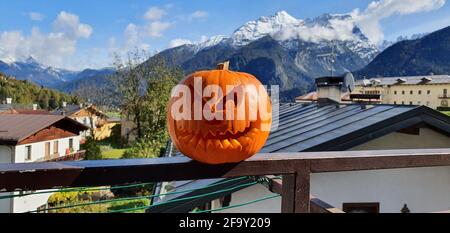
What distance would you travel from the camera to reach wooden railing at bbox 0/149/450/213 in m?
0.81

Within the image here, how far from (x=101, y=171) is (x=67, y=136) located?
25285mm

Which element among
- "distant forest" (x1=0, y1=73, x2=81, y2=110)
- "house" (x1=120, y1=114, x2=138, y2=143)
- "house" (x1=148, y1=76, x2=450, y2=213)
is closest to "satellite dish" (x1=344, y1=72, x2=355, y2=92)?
"house" (x1=148, y1=76, x2=450, y2=213)

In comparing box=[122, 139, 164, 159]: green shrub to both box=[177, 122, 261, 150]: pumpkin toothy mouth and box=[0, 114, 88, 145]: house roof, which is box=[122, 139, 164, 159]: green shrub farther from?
box=[177, 122, 261, 150]: pumpkin toothy mouth

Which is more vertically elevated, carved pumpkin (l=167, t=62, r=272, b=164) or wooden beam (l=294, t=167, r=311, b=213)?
carved pumpkin (l=167, t=62, r=272, b=164)

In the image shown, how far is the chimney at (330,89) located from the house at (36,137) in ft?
45.8

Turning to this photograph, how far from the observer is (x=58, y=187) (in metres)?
0.82

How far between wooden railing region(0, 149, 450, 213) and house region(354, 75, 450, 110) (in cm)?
5268

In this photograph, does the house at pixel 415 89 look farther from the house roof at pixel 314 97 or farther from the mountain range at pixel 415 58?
the mountain range at pixel 415 58

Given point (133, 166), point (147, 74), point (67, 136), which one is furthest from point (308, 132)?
point (147, 74)

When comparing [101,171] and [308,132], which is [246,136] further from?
Result: [308,132]

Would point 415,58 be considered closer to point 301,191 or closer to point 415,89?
point 415,89

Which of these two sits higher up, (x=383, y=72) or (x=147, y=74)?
(x=383, y=72)

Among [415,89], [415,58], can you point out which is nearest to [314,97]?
[415,89]

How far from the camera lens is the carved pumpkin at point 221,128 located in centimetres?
97
